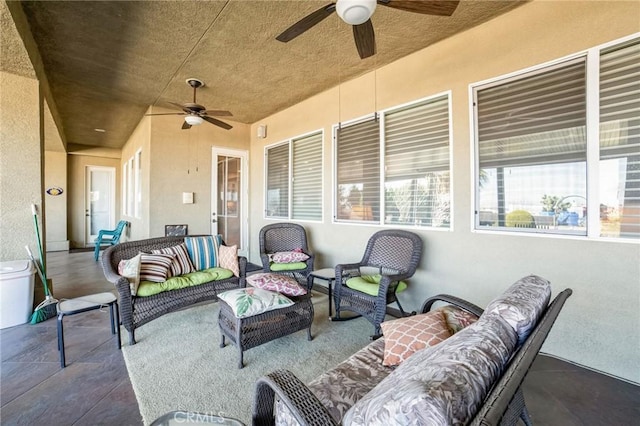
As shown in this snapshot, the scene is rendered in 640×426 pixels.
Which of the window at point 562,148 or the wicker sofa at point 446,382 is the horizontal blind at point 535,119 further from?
the wicker sofa at point 446,382

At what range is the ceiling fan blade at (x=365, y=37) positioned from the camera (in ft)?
6.67

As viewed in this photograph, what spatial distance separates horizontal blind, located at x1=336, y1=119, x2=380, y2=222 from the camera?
3.71 metres

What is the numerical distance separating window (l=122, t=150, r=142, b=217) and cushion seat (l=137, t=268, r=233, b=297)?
125 inches

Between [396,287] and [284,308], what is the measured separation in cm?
119

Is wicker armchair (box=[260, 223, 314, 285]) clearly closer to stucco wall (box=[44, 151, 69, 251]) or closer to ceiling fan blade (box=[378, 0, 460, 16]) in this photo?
ceiling fan blade (box=[378, 0, 460, 16])

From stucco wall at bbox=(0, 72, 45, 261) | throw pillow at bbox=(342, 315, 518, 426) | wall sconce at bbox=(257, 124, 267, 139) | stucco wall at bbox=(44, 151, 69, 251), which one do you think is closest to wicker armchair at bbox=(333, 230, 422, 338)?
throw pillow at bbox=(342, 315, 518, 426)

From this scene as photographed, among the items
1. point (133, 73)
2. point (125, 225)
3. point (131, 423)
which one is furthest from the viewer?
point (125, 225)

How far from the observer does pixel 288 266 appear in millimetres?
3877

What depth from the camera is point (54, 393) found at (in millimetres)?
1883

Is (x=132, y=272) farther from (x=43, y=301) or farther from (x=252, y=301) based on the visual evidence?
(x=43, y=301)

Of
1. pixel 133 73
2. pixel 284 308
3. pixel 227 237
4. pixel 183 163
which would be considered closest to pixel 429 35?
pixel 284 308

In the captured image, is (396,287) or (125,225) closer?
(396,287)

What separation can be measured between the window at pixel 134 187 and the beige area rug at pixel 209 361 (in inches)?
141

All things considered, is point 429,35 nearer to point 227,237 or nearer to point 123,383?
point 123,383
